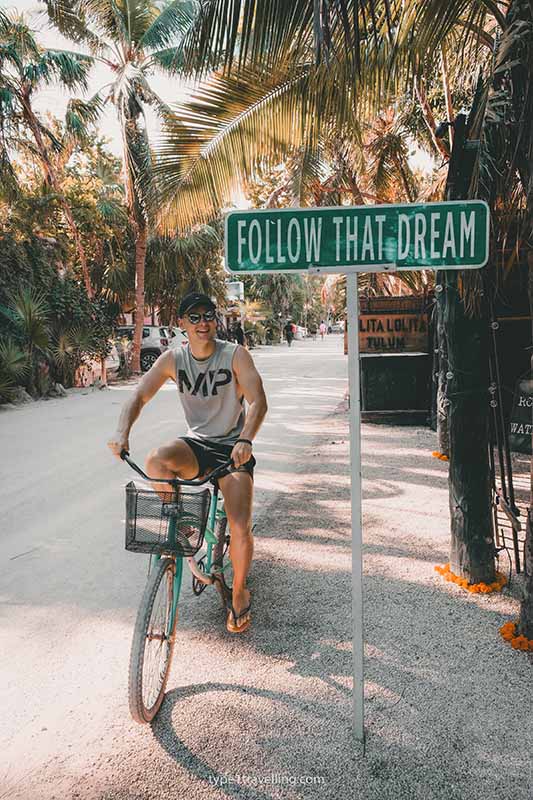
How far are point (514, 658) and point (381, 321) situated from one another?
6.65 m

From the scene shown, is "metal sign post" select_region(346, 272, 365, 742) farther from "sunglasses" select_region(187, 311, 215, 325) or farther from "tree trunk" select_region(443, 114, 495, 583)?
"tree trunk" select_region(443, 114, 495, 583)

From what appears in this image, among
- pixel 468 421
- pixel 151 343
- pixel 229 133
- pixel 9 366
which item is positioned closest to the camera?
pixel 468 421

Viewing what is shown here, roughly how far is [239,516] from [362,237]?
1.57m

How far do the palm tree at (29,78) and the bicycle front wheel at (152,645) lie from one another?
1450 cm

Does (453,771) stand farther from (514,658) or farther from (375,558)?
(375,558)

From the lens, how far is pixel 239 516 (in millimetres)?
3344

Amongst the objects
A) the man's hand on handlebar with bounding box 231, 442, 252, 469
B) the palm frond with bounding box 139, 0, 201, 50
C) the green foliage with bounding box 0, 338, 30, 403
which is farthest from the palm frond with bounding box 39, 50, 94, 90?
the man's hand on handlebar with bounding box 231, 442, 252, 469

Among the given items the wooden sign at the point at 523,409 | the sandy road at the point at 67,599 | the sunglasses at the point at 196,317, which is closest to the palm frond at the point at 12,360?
the sandy road at the point at 67,599

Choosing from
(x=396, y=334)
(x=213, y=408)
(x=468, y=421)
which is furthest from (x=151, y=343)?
(x=213, y=408)

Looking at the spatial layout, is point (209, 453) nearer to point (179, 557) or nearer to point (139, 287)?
point (179, 557)

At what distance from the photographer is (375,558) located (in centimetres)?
467

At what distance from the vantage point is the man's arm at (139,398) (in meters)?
3.16

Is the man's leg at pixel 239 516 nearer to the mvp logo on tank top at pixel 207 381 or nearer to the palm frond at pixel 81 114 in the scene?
the mvp logo on tank top at pixel 207 381

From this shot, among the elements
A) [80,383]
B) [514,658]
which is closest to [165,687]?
[514,658]
